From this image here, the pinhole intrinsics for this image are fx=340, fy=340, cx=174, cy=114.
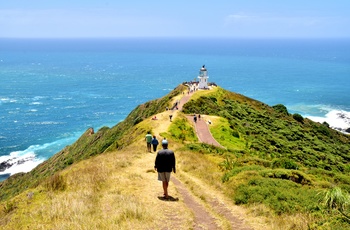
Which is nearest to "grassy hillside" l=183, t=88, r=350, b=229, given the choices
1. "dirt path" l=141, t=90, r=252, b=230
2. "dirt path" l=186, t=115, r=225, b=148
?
"dirt path" l=186, t=115, r=225, b=148

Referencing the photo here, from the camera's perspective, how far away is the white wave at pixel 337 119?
274 feet

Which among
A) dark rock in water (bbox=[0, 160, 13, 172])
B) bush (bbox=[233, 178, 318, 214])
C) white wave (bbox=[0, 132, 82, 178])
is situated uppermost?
bush (bbox=[233, 178, 318, 214])

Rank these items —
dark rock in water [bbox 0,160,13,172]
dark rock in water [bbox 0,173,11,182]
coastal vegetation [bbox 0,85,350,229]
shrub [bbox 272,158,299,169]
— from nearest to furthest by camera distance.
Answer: coastal vegetation [bbox 0,85,350,229], shrub [bbox 272,158,299,169], dark rock in water [bbox 0,173,11,182], dark rock in water [bbox 0,160,13,172]

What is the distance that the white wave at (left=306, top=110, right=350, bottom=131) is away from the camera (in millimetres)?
83438

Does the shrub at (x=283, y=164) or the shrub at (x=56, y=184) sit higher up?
the shrub at (x=56, y=184)

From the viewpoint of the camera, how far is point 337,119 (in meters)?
89.9

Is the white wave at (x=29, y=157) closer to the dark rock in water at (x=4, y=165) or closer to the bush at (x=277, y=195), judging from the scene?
the dark rock in water at (x=4, y=165)

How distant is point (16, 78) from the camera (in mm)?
148125

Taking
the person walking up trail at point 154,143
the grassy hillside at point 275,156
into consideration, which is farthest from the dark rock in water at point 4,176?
the person walking up trail at point 154,143

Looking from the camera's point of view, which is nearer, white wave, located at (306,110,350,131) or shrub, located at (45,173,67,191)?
shrub, located at (45,173,67,191)

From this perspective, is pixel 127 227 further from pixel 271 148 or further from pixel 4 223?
pixel 271 148

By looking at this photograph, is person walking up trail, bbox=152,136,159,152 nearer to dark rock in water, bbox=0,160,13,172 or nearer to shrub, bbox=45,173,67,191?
shrub, bbox=45,173,67,191

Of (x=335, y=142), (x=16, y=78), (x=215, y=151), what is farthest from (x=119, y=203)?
(x=16, y=78)

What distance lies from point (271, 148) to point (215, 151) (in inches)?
614
